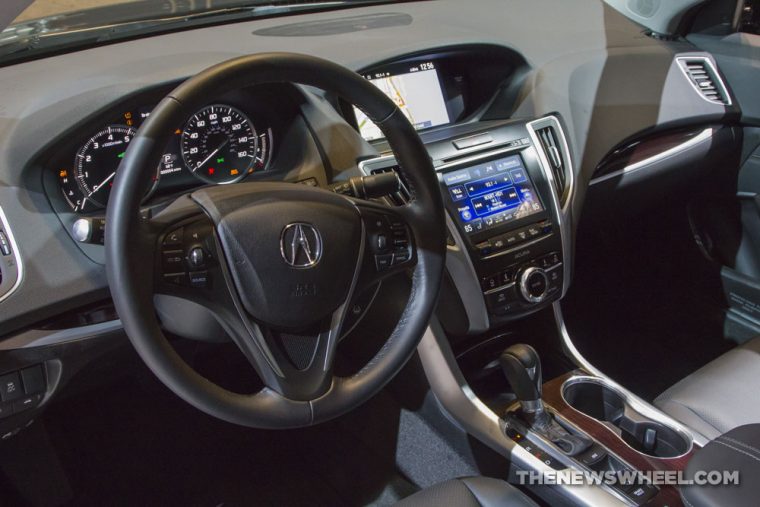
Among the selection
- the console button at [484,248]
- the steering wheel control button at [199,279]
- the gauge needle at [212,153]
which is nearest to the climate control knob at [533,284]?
the console button at [484,248]

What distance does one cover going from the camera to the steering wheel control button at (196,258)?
1042mm

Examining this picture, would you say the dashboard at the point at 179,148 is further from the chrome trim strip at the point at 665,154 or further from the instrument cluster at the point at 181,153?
the chrome trim strip at the point at 665,154

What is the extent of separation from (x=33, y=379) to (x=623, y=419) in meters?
1.19

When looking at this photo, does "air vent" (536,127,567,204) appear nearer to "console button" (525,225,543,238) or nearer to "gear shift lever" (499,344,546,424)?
"console button" (525,225,543,238)

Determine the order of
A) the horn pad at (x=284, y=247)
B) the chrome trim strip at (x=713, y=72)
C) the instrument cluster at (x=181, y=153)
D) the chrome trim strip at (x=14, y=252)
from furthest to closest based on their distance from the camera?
the chrome trim strip at (x=713, y=72) → the instrument cluster at (x=181, y=153) → the chrome trim strip at (x=14, y=252) → the horn pad at (x=284, y=247)

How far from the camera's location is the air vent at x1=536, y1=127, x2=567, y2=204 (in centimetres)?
170

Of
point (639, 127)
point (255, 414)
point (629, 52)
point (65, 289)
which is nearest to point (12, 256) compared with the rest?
A: point (65, 289)

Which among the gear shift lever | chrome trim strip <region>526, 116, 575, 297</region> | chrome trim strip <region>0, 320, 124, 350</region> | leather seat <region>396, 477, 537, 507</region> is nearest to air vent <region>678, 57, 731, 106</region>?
chrome trim strip <region>526, 116, 575, 297</region>

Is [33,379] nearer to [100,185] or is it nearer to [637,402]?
[100,185]

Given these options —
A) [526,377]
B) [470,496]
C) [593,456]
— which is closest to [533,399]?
[526,377]

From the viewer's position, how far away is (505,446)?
5.02ft

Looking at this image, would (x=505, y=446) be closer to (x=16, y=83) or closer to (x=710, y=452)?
(x=710, y=452)

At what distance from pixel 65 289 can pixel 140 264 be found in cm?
34

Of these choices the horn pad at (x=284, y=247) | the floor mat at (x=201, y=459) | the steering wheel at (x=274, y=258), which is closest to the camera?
the steering wheel at (x=274, y=258)
